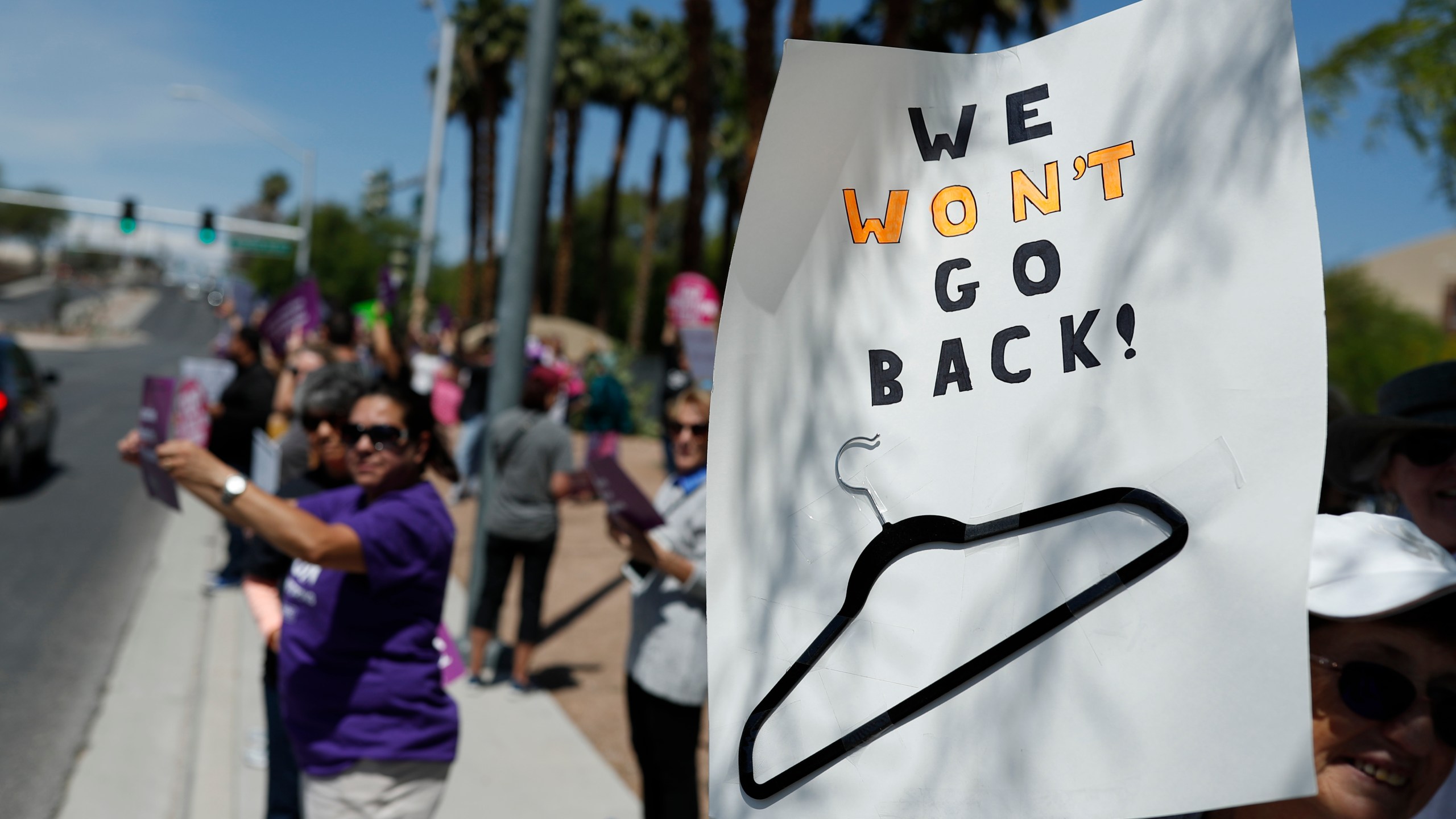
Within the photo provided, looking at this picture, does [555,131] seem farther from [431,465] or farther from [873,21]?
[431,465]

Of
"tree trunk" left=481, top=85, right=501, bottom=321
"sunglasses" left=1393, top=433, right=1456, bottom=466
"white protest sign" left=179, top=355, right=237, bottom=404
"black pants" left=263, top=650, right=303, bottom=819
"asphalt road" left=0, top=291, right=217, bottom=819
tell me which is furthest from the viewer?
"tree trunk" left=481, top=85, right=501, bottom=321

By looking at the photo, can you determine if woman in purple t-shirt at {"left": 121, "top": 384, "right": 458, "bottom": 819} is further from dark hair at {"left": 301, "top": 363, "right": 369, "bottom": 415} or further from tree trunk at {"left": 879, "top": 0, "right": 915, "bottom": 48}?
tree trunk at {"left": 879, "top": 0, "right": 915, "bottom": 48}

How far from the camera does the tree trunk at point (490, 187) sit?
1141 inches

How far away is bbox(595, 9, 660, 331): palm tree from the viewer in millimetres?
32094

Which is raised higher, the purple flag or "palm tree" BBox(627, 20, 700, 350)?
"palm tree" BBox(627, 20, 700, 350)

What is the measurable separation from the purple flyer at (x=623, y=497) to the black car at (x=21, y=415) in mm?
9763

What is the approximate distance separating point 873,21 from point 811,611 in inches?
733

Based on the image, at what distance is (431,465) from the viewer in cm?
299

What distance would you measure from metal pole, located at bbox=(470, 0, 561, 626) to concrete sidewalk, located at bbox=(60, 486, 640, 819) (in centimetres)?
99

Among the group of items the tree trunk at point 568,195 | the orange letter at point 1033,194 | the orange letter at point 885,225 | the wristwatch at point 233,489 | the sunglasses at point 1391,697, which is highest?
the tree trunk at point 568,195

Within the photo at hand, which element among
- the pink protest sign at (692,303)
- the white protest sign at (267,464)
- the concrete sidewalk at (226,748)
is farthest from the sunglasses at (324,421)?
the pink protest sign at (692,303)

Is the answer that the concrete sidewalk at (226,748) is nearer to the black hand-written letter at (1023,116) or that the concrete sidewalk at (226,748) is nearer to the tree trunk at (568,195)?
the black hand-written letter at (1023,116)

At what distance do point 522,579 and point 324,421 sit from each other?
9.96 feet

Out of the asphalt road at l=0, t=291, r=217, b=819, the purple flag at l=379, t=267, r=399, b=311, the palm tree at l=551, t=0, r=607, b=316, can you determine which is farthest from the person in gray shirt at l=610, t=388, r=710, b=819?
the palm tree at l=551, t=0, r=607, b=316
